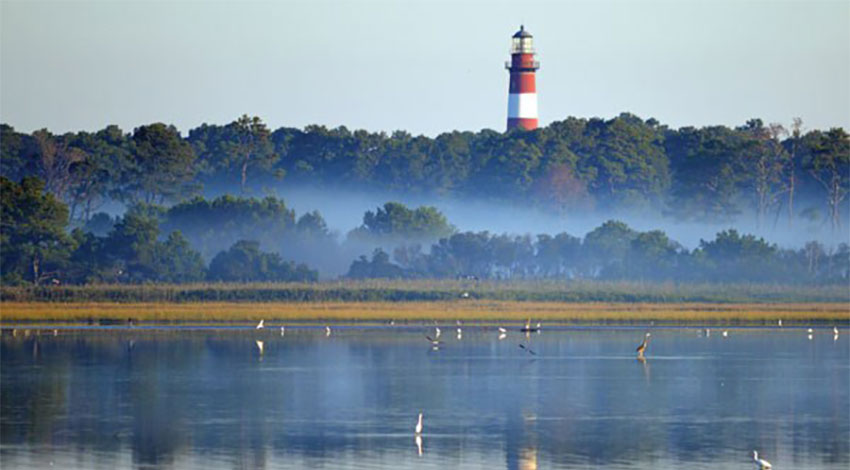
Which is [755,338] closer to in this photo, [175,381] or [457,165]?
[175,381]

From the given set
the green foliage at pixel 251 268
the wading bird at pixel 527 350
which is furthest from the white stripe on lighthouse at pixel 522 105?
the wading bird at pixel 527 350

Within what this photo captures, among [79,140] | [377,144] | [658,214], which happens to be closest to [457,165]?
[377,144]

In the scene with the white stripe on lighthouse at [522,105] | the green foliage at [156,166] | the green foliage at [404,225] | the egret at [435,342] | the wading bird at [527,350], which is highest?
the white stripe on lighthouse at [522,105]

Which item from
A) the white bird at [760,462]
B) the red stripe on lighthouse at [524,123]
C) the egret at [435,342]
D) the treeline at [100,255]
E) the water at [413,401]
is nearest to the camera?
the white bird at [760,462]

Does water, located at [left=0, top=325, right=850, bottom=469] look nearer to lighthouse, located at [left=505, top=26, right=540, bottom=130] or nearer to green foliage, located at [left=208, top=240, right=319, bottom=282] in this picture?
green foliage, located at [left=208, top=240, right=319, bottom=282]

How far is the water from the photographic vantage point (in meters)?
33.0

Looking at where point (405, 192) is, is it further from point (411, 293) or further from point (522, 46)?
point (411, 293)

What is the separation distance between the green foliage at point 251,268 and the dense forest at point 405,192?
0.10 meters

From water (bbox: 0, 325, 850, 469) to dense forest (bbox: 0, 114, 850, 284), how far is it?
21.8m

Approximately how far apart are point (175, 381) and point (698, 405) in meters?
15.2

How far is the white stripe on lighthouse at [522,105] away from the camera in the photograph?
112 meters

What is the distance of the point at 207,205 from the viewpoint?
9925cm

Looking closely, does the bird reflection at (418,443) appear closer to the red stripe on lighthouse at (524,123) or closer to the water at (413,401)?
the water at (413,401)

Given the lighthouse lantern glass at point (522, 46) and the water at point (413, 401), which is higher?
the lighthouse lantern glass at point (522, 46)
